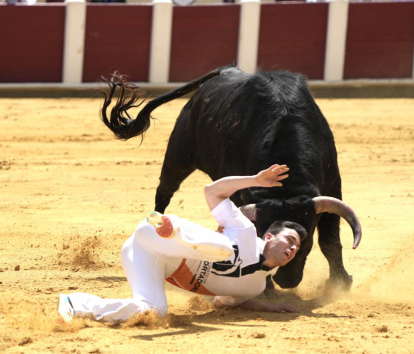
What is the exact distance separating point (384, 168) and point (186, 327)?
5.32m

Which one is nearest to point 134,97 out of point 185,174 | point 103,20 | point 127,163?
point 185,174

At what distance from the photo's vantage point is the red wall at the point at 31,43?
39.2ft

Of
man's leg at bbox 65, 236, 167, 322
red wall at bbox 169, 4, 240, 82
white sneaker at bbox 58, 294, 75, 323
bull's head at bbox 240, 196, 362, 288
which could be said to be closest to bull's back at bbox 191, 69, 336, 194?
bull's head at bbox 240, 196, 362, 288

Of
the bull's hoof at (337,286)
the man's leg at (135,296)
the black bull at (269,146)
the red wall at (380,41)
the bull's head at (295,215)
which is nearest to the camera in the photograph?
the man's leg at (135,296)

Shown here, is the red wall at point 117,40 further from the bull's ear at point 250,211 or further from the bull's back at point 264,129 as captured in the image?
the bull's ear at point 250,211

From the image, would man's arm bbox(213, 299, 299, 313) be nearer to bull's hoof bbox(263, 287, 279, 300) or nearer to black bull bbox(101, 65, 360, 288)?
black bull bbox(101, 65, 360, 288)

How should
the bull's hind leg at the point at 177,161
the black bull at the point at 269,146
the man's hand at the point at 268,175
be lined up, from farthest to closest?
the bull's hind leg at the point at 177,161
the black bull at the point at 269,146
the man's hand at the point at 268,175

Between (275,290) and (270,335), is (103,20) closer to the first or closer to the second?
(275,290)

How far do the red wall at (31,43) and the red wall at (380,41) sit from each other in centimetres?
417

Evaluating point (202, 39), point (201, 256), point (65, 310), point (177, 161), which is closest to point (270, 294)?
point (201, 256)

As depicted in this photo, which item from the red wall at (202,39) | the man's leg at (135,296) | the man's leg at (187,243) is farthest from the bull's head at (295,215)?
the red wall at (202,39)

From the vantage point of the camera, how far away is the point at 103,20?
39.8 ft

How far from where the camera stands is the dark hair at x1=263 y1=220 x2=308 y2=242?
141 inches

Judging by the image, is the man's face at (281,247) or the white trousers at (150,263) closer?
the white trousers at (150,263)
